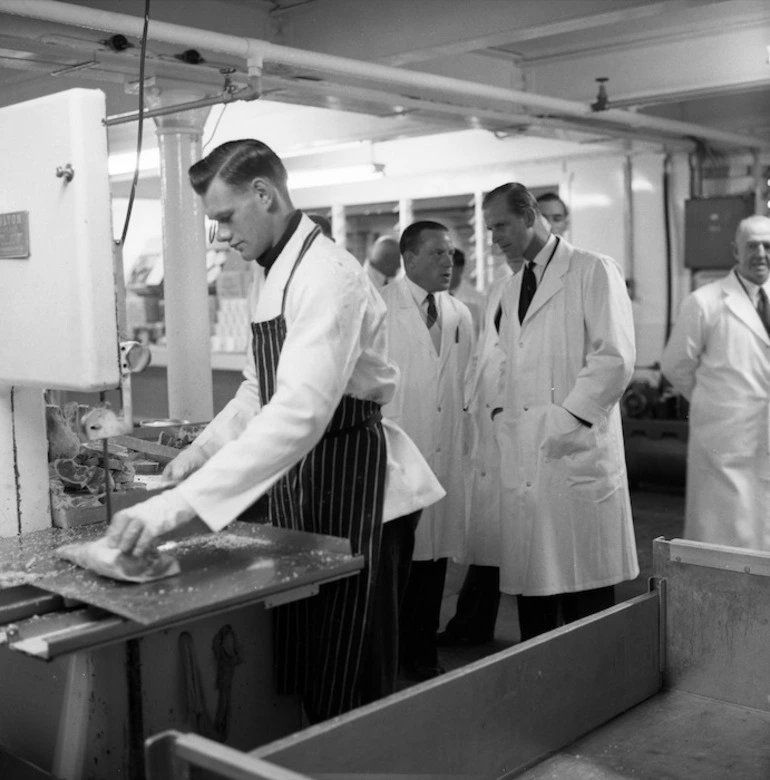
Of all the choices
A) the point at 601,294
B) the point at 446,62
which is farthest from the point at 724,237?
the point at 601,294

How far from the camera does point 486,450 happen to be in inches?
166

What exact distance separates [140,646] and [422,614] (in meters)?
1.98

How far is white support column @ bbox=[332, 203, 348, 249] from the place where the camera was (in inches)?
395

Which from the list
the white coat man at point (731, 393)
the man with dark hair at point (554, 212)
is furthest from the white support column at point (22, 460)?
the man with dark hair at point (554, 212)

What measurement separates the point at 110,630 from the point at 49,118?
969 millimetres

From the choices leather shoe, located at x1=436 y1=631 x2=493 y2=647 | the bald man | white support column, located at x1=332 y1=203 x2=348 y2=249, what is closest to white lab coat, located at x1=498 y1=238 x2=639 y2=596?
leather shoe, located at x1=436 y1=631 x2=493 y2=647

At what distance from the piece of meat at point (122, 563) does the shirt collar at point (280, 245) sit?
28.9 inches

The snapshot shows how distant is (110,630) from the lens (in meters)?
1.71

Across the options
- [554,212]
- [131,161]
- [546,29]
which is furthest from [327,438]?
[131,161]

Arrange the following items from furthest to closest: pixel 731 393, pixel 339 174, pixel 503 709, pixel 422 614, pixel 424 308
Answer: pixel 339 174 → pixel 731 393 → pixel 424 308 → pixel 422 614 → pixel 503 709

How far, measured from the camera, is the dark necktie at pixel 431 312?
4.51 meters

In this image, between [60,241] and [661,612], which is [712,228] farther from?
[60,241]

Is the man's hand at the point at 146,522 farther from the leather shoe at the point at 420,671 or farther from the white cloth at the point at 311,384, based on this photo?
the leather shoe at the point at 420,671

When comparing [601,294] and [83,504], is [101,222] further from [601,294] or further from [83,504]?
[601,294]
